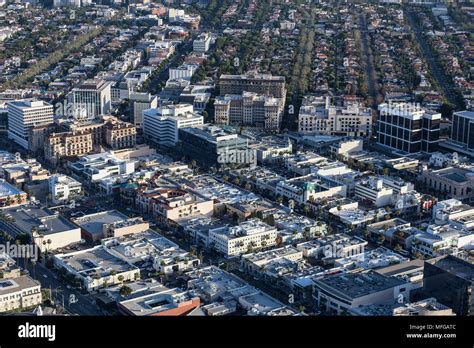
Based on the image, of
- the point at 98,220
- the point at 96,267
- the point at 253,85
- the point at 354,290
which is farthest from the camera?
the point at 253,85

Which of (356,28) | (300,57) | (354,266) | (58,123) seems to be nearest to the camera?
(354,266)

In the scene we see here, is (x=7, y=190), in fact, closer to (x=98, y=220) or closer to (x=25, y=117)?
(x=98, y=220)

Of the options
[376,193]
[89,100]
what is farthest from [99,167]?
[376,193]

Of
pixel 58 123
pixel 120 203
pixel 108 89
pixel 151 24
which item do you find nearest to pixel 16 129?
pixel 58 123

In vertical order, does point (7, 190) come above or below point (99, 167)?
below

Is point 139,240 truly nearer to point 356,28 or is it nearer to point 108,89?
point 108,89

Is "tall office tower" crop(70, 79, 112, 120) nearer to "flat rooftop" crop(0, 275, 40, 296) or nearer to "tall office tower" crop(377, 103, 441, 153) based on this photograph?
"tall office tower" crop(377, 103, 441, 153)
